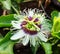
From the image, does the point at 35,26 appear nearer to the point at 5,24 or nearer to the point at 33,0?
the point at 5,24

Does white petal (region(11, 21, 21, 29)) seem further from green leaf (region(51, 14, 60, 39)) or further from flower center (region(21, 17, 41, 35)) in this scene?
green leaf (region(51, 14, 60, 39))

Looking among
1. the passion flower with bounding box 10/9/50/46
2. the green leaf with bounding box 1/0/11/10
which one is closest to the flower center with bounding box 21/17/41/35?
the passion flower with bounding box 10/9/50/46

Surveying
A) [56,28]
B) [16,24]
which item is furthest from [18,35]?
[56,28]

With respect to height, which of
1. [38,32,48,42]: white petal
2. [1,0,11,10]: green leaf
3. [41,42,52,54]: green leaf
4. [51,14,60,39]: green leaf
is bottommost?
[41,42,52,54]: green leaf

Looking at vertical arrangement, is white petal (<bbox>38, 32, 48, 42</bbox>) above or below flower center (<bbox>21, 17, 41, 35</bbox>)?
below

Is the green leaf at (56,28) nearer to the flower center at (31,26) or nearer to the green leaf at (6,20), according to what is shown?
the flower center at (31,26)

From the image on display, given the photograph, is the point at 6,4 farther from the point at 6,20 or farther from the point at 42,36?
the point at 42,36

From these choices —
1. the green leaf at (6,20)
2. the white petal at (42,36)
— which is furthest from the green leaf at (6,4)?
the white petal at (42,36)

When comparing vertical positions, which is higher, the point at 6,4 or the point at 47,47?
the point at 6,4

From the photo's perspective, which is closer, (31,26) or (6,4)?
(31,26)
